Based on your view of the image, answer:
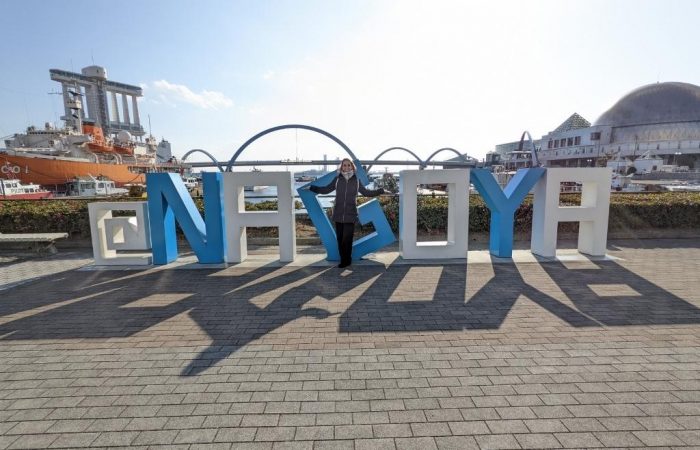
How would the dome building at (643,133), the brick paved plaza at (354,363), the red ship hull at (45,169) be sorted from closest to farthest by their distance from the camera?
the brick paved plaza at (354,363) < the red ship hull at (45,169) < the dome building at (643,133)

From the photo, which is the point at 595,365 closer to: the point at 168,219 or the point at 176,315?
the point at 176,315

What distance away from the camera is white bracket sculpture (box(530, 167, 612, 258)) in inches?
296

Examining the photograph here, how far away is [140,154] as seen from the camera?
57.2m

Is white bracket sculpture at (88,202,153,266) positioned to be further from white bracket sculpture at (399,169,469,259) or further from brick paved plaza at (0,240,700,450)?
white bracket sculpture at (399,169,469,259)

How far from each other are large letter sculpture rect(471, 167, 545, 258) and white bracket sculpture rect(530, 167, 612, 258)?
1.07 ft

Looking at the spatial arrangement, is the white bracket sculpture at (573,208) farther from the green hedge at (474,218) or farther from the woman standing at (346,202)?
the woman standing at (346,202)

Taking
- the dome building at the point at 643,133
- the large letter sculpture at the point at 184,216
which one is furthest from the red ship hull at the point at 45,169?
the dome building at the point at 643,133

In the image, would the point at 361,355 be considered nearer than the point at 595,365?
No

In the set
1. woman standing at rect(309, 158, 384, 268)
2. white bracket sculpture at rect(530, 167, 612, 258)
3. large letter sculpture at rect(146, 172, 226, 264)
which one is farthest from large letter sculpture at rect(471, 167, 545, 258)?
large letter sculpture at rect(146, 172, 226, 264)

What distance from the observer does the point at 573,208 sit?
7.64 meters

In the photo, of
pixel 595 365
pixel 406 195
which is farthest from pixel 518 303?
pixel 406 195

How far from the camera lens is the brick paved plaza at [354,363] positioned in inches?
100

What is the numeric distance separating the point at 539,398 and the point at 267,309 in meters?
3.53

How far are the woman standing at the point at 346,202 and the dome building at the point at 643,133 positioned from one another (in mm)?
86461
